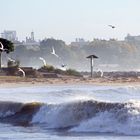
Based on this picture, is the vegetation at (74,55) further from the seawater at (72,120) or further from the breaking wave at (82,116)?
the breaking wave at (82,116)

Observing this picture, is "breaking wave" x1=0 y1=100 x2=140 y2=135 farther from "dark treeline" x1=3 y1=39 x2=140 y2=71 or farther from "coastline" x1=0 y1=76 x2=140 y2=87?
"dark treeline" x1=3 y1=39 x2=140 y2=71

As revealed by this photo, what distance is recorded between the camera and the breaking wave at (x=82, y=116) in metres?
29.3

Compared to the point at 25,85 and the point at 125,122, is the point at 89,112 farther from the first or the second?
the point at 25,85

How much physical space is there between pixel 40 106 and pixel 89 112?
462cm

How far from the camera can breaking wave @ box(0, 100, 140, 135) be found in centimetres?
2933

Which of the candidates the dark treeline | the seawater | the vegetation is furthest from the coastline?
the vegetation

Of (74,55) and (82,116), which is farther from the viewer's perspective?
(74,55)

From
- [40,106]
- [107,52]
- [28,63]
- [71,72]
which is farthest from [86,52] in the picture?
[40,106]

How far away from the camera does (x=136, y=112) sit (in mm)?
30141

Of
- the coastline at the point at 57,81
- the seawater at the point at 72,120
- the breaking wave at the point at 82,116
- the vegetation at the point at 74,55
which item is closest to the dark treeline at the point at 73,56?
the vegetation at the point at 74,55

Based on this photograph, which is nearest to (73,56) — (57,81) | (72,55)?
(72,55)

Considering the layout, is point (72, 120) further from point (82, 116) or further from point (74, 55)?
point (74, 55)

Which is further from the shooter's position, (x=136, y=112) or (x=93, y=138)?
(x=136, y=112)

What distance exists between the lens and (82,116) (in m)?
32.1
